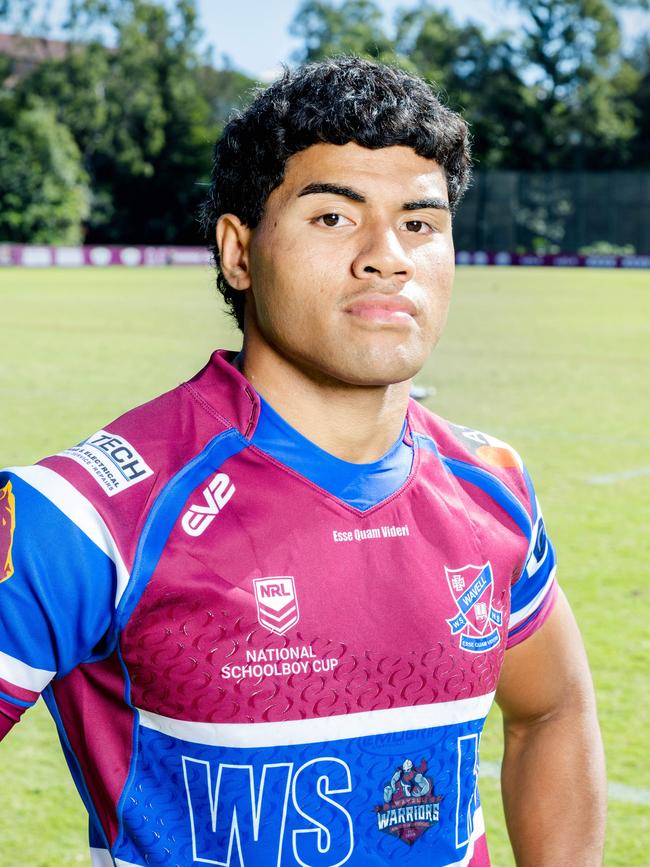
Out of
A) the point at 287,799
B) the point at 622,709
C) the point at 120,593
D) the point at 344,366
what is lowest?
the point at 622,709

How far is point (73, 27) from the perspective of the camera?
7200 cm

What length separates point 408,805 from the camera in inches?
79.4

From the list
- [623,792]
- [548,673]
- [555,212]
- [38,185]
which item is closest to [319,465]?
[548,673]

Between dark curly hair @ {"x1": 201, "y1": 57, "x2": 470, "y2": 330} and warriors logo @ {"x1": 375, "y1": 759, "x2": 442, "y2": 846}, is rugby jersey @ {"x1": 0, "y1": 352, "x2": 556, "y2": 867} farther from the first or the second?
dark curly hair @ {"x1": 201, "y1": 57, "x2": 470, "y2": 330}

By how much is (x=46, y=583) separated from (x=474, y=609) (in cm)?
71

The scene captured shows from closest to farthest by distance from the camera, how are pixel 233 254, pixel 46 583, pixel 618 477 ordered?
pixel 46 583, pixel 233 254, pixel 618 477

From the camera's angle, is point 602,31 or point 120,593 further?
point 602,31

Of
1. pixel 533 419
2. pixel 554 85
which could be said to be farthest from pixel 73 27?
pixel 533 419

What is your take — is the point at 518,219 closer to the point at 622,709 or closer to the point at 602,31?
the point at 602,31

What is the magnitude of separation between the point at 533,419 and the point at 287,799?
9.58m

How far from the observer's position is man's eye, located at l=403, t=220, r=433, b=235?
2.09 meters

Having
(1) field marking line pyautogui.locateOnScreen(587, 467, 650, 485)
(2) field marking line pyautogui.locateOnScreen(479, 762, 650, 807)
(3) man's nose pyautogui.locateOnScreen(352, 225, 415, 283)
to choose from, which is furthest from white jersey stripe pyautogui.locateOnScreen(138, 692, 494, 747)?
(1) field marking line pyautogui.locateOnScreen(587, 467, 650, 485)

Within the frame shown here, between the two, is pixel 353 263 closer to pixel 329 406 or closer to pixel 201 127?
pixel 329 406

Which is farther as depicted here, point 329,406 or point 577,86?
point 577,86
